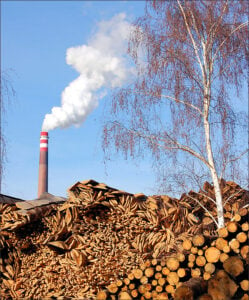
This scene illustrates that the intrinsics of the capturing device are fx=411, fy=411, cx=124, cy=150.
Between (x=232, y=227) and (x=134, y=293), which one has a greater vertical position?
(x=232, y=227)

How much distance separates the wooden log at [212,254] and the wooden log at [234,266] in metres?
0.20

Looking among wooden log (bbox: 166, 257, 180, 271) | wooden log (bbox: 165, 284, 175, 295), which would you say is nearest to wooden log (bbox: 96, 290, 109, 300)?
wooden log (bbox: 165, 284, 175, 295)

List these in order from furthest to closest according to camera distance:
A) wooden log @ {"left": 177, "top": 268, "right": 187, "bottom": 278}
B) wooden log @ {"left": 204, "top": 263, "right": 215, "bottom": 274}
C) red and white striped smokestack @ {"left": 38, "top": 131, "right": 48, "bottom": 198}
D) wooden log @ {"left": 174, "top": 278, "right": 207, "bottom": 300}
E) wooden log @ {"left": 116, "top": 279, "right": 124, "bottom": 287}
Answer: red and white striped smokestack @ {"left": 38, "top": 131, "right": 48, "bottom": 198} < wooden log @ {"left": 116, "top": 279, "right": 124, "bottom": 287} < wooden log @ {"left": 204, "top": 263, "right": 215, "bottom": 274} < wooden log @ {"left": 177, "top": 268, "right": 187, "bottom": 278} < wooden log @ {"left": 174, "top": 278, "right": 207, "bottom": 300}

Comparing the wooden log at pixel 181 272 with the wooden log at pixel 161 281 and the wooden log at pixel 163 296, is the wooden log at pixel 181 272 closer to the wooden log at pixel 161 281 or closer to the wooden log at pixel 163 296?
the wooden log at pixel 161 281

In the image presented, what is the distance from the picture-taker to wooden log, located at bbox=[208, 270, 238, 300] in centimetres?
681

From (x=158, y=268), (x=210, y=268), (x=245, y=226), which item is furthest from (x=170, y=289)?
(x=245, y=226)

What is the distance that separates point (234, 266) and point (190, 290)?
38.7 inches

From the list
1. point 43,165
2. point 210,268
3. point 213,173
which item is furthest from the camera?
point 43,165

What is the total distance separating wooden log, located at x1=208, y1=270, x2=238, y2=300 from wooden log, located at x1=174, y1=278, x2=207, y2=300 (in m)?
0.15

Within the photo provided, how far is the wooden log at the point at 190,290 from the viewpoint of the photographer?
6656mm

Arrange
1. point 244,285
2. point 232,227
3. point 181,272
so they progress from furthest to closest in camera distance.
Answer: point 232,227, point 181,272, point 244,285

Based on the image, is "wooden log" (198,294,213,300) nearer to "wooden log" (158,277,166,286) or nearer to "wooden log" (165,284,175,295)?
"wooden log" (165,284,175,295)

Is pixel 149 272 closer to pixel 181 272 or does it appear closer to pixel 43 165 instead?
pixel 181 272

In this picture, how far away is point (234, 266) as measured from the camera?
280 inches
